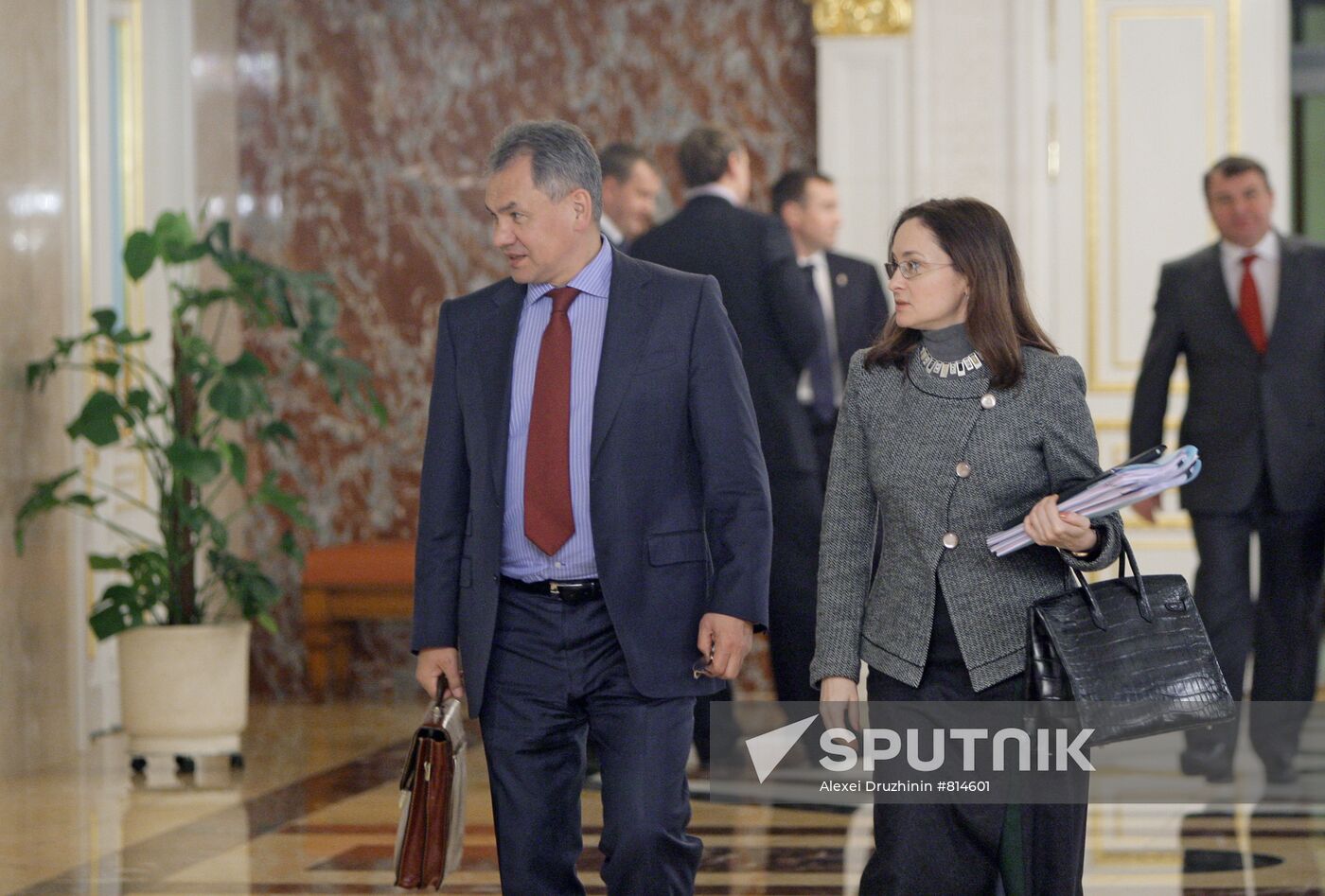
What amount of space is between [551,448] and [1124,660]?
0.95 meters

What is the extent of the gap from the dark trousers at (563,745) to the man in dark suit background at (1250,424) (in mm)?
3054

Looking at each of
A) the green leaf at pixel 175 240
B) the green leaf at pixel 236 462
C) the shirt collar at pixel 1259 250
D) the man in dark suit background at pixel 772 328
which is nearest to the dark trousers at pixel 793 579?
the man in dark suit background at pixel 772 328

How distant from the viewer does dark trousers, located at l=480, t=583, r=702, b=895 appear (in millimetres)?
2932

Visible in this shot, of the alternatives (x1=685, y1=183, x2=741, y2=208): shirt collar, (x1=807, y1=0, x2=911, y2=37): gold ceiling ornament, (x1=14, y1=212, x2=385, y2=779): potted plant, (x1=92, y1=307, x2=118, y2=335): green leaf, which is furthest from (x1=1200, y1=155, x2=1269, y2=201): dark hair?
(x1=92, y1=307, x2=118, y2=335): green leaf

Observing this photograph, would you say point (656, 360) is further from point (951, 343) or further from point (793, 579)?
point (793, 579)

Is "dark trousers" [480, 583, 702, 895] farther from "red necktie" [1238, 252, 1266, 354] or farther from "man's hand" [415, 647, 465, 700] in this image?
"red necktie" [1238, 252, 1266, 354]

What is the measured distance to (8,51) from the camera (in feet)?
20.3

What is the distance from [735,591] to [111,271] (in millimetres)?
4879

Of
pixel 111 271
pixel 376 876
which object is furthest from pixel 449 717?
pixel 111 271

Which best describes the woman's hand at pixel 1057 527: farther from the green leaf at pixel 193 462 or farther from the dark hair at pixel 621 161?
the green leaf at pixel 193 462

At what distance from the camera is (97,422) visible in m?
6.03

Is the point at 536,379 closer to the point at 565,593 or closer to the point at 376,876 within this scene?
the point at 565,593

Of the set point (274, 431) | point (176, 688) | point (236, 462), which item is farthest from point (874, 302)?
point (176, 688)

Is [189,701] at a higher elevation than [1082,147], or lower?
lower
